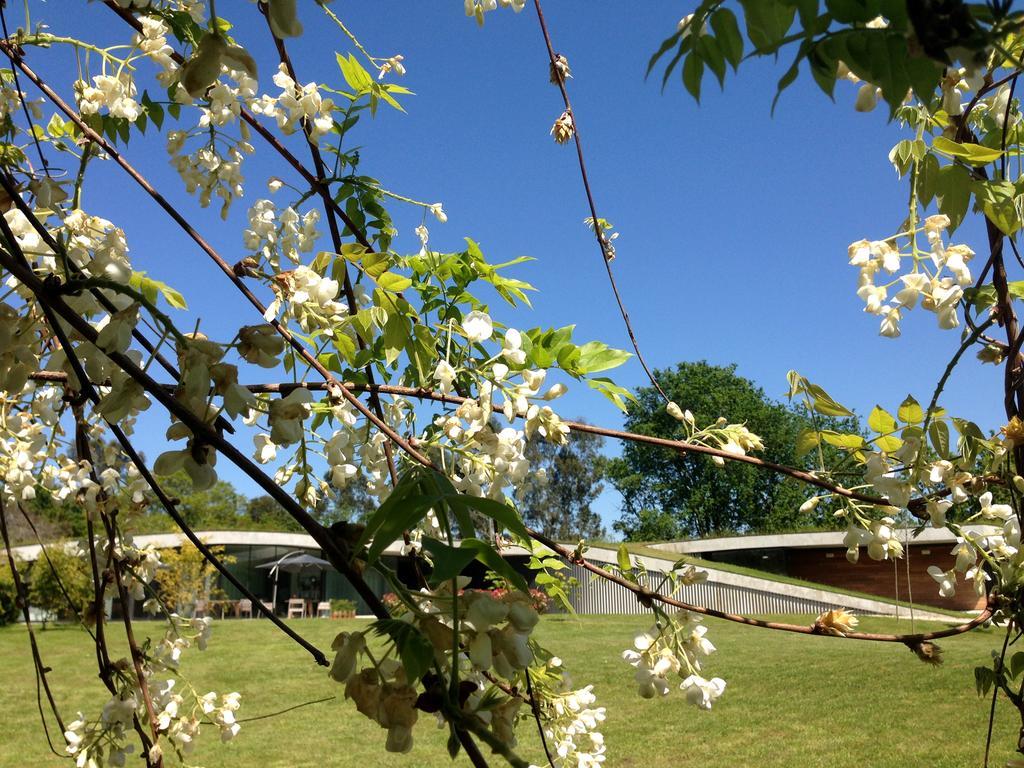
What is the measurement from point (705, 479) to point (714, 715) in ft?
94.4

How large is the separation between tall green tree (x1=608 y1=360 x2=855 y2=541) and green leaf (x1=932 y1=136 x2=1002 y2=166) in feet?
105

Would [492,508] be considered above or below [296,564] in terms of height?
above

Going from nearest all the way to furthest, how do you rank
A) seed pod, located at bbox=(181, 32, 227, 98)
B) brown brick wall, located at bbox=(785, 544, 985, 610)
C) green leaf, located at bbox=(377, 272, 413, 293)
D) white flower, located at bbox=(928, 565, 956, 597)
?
seed pod, located at bbox=(181, 32, 227, 98) → green leaf, located at bbox=(377, 272, 413, 293) → white flower, located at bbox=(928, 565, 956, 597) → brown brick wall, located at bbox=(785, 544, 985, 610)

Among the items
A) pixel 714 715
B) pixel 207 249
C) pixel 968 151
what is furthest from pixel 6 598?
pixel 968 151

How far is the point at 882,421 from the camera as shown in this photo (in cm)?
115

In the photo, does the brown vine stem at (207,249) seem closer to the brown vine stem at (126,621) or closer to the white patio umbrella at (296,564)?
the brown vine stem at (126,621)

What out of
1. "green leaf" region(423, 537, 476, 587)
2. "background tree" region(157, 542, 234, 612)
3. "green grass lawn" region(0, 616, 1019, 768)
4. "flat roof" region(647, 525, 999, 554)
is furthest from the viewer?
"flat roof" region(647, 525, 999, 554)

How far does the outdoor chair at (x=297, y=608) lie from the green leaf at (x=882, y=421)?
77.4 feet

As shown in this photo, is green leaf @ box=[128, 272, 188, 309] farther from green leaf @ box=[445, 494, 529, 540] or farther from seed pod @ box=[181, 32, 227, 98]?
green leaf @ box=[445, 494, 529, 540]

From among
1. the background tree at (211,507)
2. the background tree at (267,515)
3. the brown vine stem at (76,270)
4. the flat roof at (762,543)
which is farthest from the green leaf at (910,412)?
the background tree at (267,515)

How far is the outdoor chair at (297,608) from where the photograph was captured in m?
23.0

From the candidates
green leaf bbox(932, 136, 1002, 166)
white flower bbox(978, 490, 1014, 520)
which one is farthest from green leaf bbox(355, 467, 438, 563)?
white flower bbox(978, 490, 1014, 520)

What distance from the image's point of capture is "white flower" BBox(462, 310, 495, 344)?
3.93 ft

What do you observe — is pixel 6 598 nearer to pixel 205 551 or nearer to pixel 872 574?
pixel 205 551
